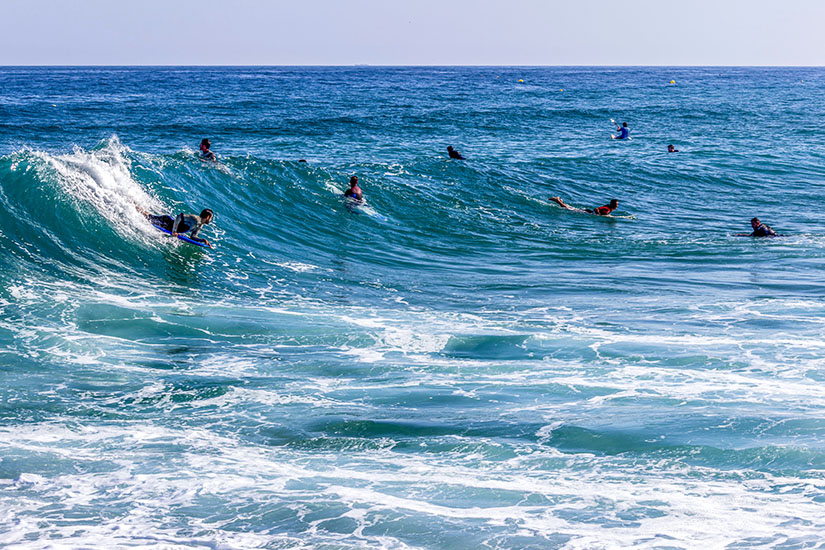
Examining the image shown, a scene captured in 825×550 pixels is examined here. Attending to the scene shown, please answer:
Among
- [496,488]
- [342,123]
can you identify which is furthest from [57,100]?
[496,488]

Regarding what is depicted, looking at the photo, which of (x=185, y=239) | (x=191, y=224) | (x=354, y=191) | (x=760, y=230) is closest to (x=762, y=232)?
(x=760, y=230)

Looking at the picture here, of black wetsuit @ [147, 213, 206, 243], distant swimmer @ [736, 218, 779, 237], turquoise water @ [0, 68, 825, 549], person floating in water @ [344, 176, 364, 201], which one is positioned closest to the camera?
turquoise water @ [0, 68, 825, 549]

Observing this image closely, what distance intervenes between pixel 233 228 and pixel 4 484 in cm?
1319

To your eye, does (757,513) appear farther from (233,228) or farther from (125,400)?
(233,228)

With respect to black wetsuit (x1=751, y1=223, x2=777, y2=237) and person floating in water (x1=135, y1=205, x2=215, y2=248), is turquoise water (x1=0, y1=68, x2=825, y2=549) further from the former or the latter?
black wetsuit (x1=751, y1=223, x2=777, y2=237)

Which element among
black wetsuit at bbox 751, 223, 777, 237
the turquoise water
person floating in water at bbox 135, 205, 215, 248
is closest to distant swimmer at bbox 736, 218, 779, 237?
black wetsuit at bbox 751, 223, 777, 237

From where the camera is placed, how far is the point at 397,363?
11508 millimetres

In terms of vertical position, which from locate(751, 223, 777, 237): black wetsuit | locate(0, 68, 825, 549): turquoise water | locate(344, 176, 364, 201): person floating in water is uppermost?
locate(344, 176, 364, 201): person floating in water

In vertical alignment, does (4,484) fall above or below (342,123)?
below

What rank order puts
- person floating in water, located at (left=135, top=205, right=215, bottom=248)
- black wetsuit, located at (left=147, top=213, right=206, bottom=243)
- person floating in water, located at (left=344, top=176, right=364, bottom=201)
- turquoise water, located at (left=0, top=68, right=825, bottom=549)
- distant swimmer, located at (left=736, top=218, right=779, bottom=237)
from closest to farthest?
turquoise water, located at (left=0, top=68, right=825, bottom=549), person floating in water, located at (left=135, top=205, right=215, bottom=248), black wetsuit, located at (left=147, top=213, right=206, bottom=243), distant swimmer, located at (left=736, top=218, right=779, bottom=237), person floating in water, located at (left=344, top=176, right=364, bottom=201)

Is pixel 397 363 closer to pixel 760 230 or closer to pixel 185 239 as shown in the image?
pixel 185 239

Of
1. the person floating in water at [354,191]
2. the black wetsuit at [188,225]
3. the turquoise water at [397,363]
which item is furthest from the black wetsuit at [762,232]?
the black wetsuit at [188,225]

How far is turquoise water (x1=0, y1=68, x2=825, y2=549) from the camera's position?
7.45m

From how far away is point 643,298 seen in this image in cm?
1524
